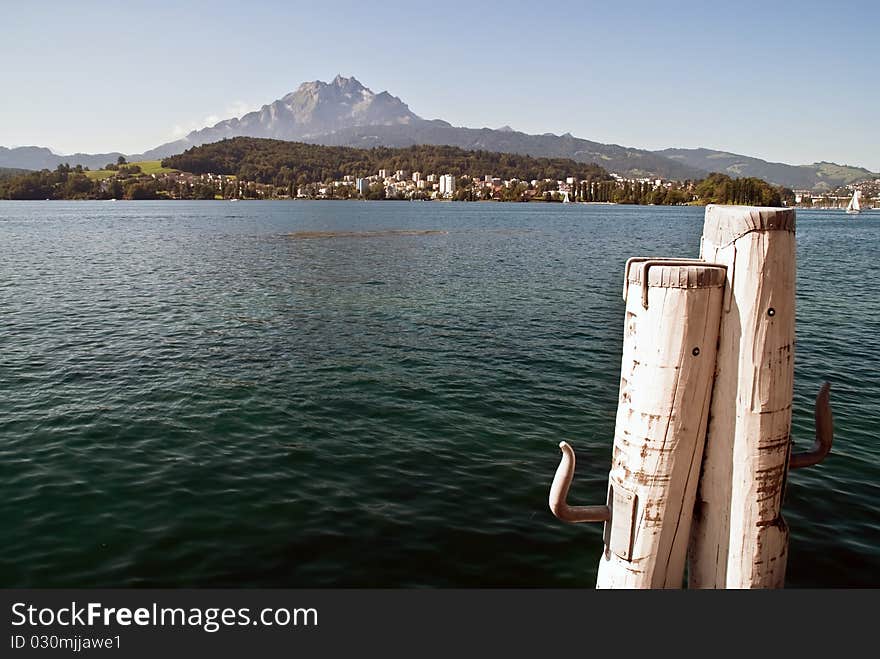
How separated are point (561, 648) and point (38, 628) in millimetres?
5565

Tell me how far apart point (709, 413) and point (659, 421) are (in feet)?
1.96

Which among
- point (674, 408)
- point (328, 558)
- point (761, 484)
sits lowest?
point (328, 558)

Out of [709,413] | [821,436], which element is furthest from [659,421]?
[821,436]

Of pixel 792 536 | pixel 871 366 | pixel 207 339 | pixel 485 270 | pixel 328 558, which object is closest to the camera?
pixel 328 558

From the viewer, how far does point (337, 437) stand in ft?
58.1

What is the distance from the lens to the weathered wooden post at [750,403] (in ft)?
19.1

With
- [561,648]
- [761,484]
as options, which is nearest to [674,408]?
[761,484]

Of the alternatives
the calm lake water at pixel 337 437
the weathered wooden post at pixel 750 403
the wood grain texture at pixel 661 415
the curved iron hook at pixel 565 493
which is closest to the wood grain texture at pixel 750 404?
the weathered wooden post at pixel 750 403

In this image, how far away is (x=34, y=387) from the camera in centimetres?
2186

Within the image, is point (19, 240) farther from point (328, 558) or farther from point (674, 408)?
point (674, 408)

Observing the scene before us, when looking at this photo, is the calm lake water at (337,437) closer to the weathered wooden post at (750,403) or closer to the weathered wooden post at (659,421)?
the weathered wooden post at (659,421)

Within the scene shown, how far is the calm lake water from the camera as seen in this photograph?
11.8 m

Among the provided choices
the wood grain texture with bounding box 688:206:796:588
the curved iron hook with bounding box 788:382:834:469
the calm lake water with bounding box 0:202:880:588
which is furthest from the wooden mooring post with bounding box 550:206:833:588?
the calm lake water with bounding box 0:202:880:588

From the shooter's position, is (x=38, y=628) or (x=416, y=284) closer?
(x=38, y=628)
